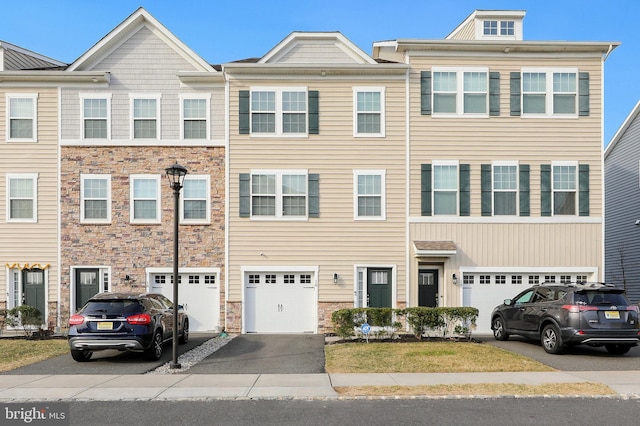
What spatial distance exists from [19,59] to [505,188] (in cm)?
1827

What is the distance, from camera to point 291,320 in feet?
61.8

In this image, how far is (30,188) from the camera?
19.5 meters

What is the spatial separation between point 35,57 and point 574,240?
21333 mm

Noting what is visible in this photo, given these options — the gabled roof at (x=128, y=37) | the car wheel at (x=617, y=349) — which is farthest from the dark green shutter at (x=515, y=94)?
the gabled roof at (x=128, y=37)

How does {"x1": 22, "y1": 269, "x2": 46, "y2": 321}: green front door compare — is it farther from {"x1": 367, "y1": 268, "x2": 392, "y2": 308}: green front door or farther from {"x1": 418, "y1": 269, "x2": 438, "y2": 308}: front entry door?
{"x1": 418, "y1": 269, "x2": 438, "y2": 308}: front entry door

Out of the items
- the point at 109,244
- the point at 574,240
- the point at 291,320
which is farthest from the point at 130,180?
the point at 574,240

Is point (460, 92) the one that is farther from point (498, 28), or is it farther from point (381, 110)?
point (498, 28)

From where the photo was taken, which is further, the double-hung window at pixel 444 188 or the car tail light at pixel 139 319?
the double-hung window at pixel 444 188

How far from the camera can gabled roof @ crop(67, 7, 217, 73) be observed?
19.4m

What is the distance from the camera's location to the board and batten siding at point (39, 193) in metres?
19.2

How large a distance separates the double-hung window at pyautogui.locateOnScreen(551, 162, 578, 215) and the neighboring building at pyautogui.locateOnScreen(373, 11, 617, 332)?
0.03 meters

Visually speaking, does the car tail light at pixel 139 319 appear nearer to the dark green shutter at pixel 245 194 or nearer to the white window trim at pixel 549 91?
the dark green shutter at pixel 245 194

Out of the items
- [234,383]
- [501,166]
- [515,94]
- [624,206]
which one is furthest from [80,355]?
[624,206]

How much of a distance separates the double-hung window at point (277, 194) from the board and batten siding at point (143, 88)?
207cm
